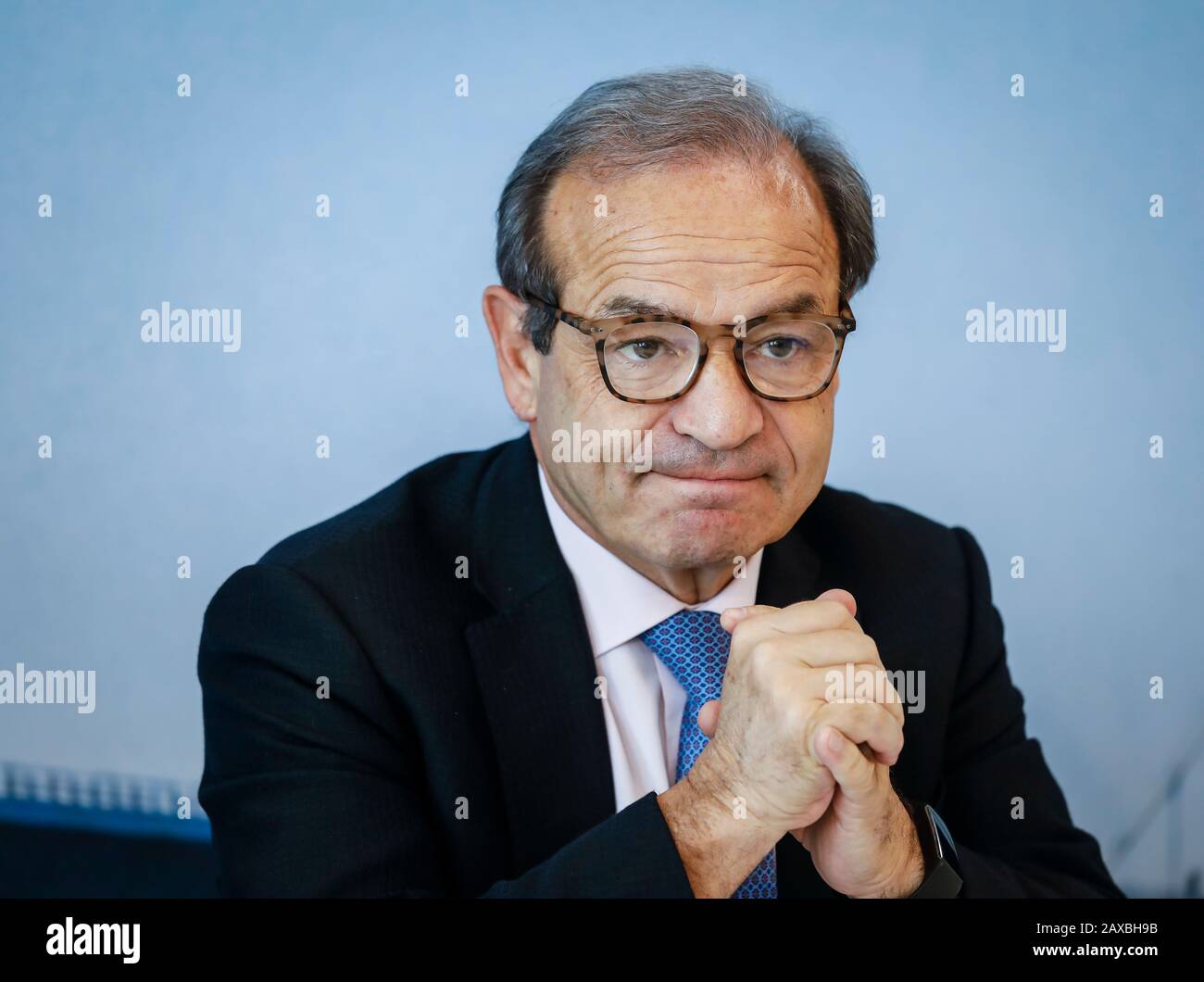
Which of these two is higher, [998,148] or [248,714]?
[998,148]

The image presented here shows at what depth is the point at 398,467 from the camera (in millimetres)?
2318

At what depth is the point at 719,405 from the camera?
185 cm

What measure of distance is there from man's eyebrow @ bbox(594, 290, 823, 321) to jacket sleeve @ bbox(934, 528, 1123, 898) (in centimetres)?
72

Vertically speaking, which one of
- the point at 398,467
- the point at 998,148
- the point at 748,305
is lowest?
the point at 398,467

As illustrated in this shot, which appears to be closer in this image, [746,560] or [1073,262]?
[746,560]

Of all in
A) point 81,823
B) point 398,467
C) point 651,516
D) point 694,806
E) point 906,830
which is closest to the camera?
point 694,806

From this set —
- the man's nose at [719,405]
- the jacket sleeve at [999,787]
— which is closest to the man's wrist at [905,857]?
the jacket sleeve at [999,787]

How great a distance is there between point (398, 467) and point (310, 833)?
2.53 ft

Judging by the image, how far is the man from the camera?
5.70ft

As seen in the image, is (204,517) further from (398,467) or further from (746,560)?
(746,560)

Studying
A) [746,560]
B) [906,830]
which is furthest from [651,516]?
[906,830]

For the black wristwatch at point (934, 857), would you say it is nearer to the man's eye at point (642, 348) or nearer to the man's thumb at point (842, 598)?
the man's thumb at point (842, 598)

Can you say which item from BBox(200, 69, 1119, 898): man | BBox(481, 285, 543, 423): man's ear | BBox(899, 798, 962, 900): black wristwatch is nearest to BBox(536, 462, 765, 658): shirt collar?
BBox(200, 69, 1119, 898): man

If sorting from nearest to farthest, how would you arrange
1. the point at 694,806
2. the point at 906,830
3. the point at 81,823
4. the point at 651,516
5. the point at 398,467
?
the point at 694,806
the point at 906,830
the point at 651,516
the point at 81,823
the point at 398,467
